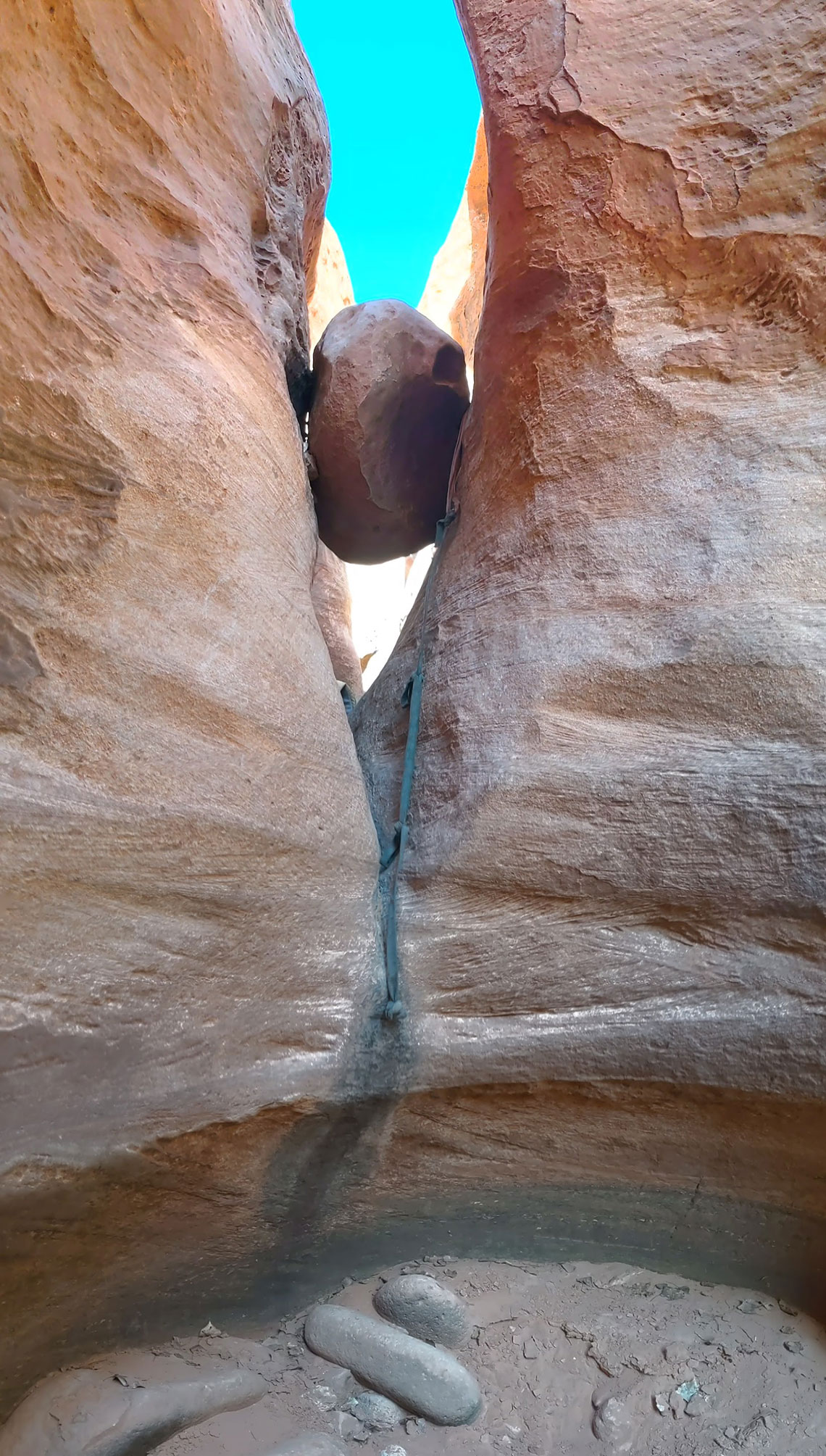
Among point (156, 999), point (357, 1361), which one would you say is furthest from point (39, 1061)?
point (357, 1361)

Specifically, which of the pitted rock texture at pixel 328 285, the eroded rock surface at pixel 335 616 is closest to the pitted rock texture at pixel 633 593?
the eroded rock surface at pixel 335 616

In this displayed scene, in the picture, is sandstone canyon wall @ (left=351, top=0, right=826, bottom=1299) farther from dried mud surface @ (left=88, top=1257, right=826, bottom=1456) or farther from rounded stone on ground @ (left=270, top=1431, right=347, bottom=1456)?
rounded stone on ground @ (left=270, top=1431, right=347, bottom=1456)

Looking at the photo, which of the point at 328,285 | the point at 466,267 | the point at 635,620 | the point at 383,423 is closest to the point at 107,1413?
the point at 635,620

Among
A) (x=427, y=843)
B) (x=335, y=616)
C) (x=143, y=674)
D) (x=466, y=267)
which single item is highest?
(x=466, y=267)

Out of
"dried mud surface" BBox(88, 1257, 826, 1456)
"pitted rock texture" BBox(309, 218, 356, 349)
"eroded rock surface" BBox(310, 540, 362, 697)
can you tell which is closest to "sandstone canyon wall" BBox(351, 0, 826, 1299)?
"dried mud surface" BBox(88, 1257, 826, 1456)

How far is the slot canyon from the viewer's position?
1.48 m

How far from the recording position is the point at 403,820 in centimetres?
211

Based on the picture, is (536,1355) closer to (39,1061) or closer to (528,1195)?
(528,1195)

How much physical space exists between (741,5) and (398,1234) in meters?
3.06

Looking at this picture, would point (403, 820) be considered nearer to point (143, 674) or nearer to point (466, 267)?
point (143, 674)

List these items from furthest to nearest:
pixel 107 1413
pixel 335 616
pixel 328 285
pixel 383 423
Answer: pixel 328 285, pixel 335 616, pixel 383 423, pixel 107 1413

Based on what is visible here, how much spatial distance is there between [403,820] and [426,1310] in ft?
3.11

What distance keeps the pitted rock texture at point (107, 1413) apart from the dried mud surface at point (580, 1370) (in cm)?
3

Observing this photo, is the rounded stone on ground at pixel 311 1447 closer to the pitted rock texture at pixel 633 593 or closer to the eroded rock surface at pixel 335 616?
the pitted rock texture at pixel 633 593
